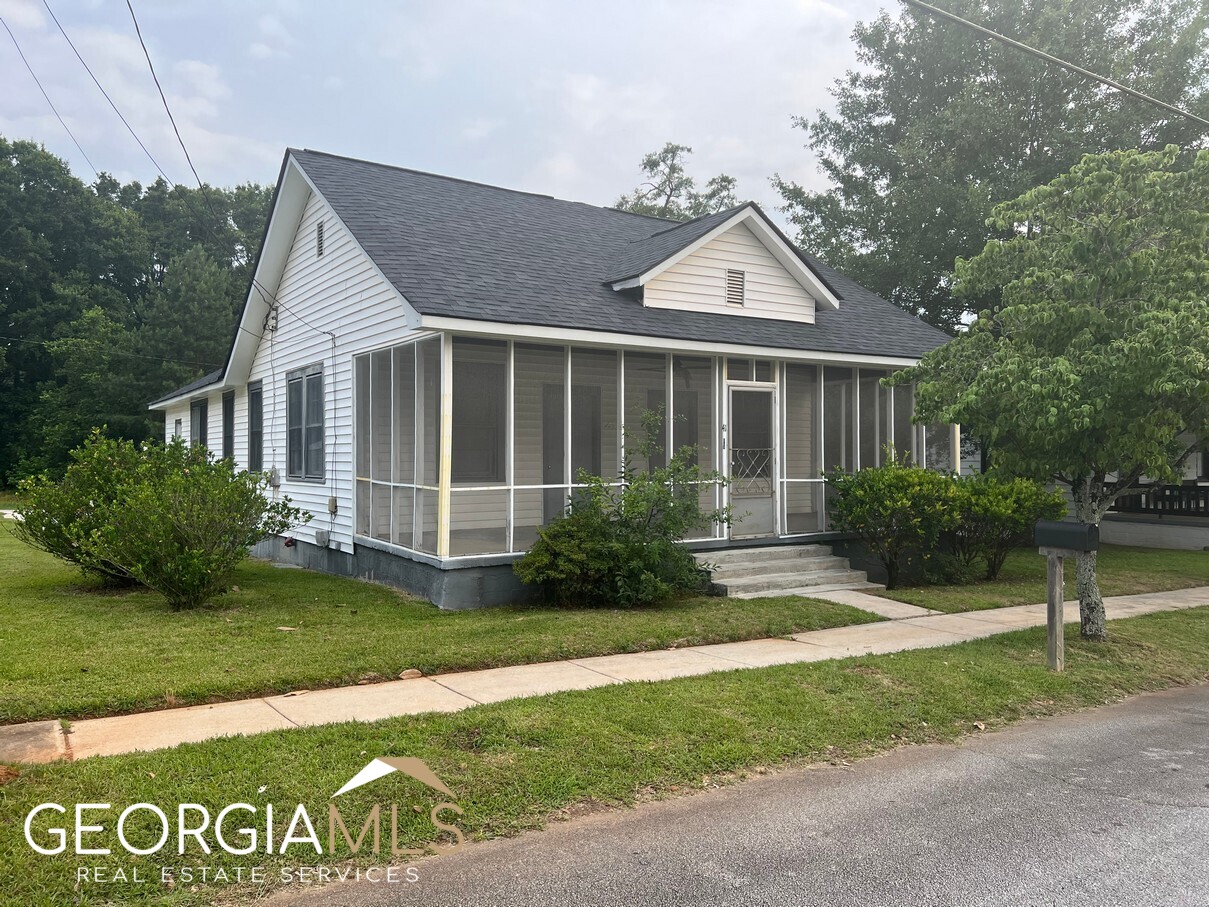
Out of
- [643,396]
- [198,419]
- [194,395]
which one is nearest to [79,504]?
[643,396]

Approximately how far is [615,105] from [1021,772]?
2436 cm

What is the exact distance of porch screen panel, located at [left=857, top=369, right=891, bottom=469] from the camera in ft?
45.8

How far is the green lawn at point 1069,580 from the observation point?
35.9 ft

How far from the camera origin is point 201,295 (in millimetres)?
38375

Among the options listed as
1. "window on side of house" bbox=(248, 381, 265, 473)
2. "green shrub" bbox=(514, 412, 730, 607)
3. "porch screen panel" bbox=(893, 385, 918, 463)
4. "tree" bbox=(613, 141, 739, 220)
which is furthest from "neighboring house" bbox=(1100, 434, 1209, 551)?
"tree" bbox=(613, 141, 739, 220)

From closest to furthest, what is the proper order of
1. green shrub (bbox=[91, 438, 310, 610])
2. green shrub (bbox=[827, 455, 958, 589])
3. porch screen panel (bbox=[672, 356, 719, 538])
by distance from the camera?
green shrub (bbox=[91, 438, 310, 610])
green shrub (bbox=[827, 455, 958, 589])
porch screen panel (bbox=[672, 356, 719, 538])

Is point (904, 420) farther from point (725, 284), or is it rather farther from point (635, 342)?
point (635, 342)

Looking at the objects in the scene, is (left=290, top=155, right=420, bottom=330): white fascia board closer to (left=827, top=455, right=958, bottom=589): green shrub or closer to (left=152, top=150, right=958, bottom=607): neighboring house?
(left=152, top=150, right=958, bottom=607): neighboring house

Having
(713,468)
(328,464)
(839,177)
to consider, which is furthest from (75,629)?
(839,177)

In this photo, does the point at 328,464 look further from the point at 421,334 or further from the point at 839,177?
the point at 839,177

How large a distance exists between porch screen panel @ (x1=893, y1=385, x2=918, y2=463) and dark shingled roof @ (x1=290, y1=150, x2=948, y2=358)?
2.62ft

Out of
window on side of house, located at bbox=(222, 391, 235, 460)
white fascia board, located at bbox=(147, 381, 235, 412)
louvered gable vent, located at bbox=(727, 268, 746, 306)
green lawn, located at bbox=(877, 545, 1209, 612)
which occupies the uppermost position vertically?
louvered gable vent, located at bbox=(727, 268, 746, 306)

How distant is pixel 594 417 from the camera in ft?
44.9

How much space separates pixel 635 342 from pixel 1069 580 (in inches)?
305
